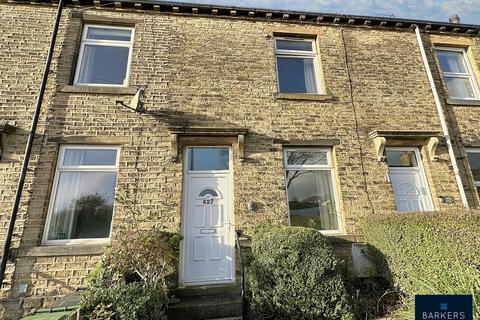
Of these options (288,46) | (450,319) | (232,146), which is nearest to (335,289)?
(450,319)

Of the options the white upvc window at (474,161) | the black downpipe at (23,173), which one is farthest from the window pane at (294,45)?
the black downpipe at (23,173)

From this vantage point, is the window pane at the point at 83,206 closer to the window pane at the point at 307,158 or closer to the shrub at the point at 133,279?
the shrub at the point at 133,279

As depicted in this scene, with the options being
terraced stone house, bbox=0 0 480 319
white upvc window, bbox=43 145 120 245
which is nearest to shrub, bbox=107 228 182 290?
terraced stone house, bbox=0 0 480 319

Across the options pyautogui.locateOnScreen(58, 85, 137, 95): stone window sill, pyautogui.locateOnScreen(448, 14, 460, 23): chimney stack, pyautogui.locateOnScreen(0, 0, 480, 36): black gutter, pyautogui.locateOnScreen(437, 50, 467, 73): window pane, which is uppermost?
pyautogui.locateOnScreen(448, 14, 460, 23): chimney stack

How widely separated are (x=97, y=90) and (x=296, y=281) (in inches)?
233

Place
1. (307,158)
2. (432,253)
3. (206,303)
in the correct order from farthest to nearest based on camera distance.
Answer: (307,158) < (206,303) < (432,253)

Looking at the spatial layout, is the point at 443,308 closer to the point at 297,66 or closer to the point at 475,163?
the point at 297,66

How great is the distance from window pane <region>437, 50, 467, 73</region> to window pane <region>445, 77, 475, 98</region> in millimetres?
341

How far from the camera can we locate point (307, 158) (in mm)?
6695

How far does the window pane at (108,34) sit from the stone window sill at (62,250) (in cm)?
522

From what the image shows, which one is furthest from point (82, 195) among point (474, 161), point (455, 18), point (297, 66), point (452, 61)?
point (455, 18)

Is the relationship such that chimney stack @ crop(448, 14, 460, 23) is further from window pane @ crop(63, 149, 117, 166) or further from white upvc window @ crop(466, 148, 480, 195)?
window pane @ crop(63, 149, 117, 166)

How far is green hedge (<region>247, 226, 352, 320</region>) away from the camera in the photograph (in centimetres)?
414

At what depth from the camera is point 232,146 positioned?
6445 mm
